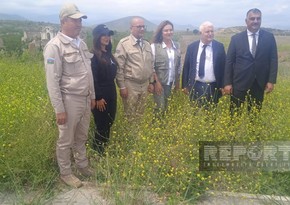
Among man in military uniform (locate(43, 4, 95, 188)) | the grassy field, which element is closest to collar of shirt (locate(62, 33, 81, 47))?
man in military uniform (locate(43, 4, 95, 188))

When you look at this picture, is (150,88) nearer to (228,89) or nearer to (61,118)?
(228,89)

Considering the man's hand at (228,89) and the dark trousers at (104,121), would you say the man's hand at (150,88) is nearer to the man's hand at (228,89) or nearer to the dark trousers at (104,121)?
the dark trousers at (104,121)

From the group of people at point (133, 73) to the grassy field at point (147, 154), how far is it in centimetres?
24

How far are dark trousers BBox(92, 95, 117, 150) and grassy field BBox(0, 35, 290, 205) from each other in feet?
0.39

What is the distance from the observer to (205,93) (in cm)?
434

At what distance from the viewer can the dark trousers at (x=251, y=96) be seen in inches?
165

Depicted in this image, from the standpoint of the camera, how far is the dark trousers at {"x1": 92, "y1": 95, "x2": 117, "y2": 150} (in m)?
3.68

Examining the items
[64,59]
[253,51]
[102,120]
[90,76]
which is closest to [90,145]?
[102,120]

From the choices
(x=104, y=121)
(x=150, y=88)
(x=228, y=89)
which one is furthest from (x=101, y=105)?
(x=228, y=89)

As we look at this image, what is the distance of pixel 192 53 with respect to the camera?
438 centimetres

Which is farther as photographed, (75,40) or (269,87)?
(269,87)

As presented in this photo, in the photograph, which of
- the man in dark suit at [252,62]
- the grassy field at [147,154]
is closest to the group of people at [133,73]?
the man in dark suit at [252,62]

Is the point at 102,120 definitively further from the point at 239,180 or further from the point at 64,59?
the point at 239,180

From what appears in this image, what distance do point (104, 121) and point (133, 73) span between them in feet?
2.34
